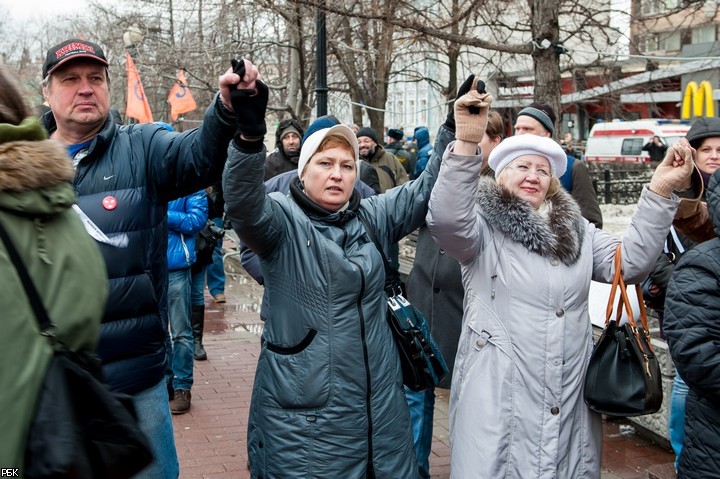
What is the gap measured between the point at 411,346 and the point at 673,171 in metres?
1.30

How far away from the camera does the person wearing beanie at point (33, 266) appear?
172 cm

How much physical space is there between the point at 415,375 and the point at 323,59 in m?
6.61

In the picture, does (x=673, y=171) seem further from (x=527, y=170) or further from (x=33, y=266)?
(x=33, y=266)

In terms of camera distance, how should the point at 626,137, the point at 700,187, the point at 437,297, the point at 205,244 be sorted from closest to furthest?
the point at 700,187 < the point at 437,297 < the point at 205,244 < the point at 626,137

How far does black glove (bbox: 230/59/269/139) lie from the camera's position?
2669 millimetres

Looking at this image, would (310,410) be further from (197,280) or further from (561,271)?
(197,280)

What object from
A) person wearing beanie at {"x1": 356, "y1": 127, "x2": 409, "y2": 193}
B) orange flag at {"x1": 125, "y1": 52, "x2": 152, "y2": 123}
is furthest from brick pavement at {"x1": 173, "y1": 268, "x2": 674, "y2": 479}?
orange flag at {"x1": 125, "y1": 52, "x2": 152, "y2": 123}

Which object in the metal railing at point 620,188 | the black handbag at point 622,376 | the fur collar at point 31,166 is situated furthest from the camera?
the metal railing at point 620,188

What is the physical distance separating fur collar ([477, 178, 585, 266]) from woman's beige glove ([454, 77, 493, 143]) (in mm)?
454

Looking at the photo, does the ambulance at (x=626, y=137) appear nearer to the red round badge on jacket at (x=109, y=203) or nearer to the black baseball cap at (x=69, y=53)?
the black baseball cap at (x=69, y=53)

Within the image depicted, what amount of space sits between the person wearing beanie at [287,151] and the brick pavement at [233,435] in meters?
1.84

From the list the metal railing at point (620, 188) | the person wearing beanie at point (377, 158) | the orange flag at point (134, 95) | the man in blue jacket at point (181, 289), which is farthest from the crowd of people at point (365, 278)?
the metal railing at point (620, 188)

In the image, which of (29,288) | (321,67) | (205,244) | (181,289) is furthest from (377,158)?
(29,288)

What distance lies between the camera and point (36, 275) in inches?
72.3
